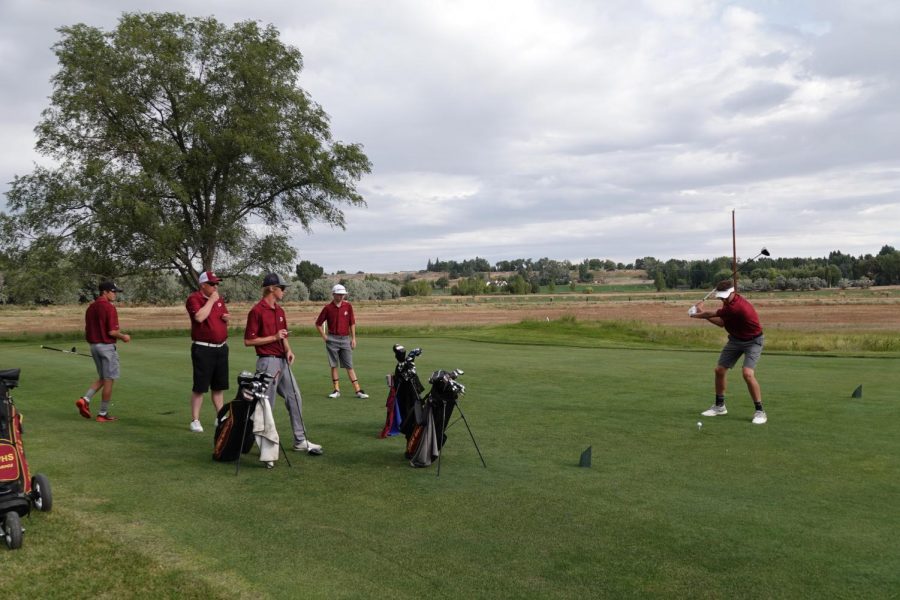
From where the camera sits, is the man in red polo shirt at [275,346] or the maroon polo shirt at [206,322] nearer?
the man in red polo shirt at [275,346]

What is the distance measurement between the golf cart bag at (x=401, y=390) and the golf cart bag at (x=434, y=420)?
0.89 metres

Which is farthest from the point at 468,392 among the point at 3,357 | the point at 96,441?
the point at 3,357

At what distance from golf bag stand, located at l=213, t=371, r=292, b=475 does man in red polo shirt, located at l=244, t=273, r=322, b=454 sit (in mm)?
372

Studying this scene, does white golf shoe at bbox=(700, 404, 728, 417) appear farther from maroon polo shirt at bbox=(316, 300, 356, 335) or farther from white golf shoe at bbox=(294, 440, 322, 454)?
maroon polo shirt at bbox=(316, 300, 356, 335)

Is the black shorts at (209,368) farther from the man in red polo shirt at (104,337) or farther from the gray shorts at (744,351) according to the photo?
the gray shorts at (744,351)

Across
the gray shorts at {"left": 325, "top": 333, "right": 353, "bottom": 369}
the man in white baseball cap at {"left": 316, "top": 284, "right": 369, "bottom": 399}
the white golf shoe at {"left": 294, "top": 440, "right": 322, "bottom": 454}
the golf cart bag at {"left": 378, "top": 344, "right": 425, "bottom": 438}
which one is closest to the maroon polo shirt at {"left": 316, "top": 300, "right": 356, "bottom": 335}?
the man in white baseball cap at {"left": 316, "top": 284, "right": 369, "bottom": 399}

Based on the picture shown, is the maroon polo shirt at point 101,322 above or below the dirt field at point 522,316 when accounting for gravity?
above

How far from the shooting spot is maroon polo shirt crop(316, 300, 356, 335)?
13.7 m

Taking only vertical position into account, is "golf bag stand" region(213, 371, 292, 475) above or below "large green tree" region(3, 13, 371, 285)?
below

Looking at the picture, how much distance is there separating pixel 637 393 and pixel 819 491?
6.46 metres

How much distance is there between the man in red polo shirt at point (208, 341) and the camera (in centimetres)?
994

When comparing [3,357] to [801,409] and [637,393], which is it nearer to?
[637,393]

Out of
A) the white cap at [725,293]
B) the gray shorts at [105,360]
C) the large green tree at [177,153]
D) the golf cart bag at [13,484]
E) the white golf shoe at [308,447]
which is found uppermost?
the large green tree at [177,153]

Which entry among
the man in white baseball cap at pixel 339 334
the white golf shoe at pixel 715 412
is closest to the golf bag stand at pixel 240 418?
the man in white baseball cap at pixel 339 334
